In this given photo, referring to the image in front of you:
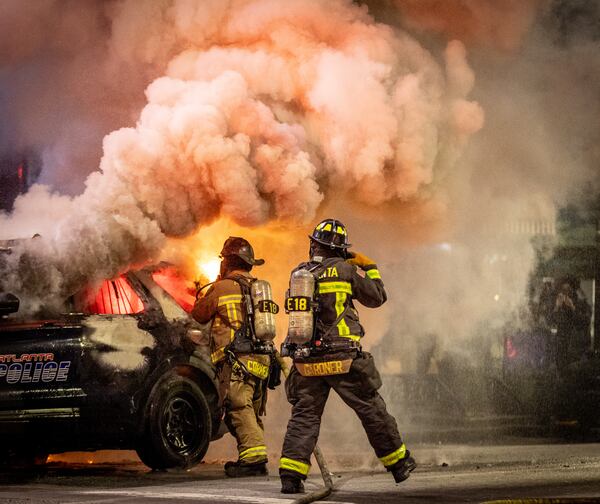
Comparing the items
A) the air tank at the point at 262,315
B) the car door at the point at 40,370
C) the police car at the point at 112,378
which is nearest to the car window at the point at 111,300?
→ the police car at the point at 112,378

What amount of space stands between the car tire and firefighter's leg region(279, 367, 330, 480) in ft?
6.31

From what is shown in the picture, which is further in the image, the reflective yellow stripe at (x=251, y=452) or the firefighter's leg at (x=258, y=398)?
the firefighter's leg at (x=258, y=398)

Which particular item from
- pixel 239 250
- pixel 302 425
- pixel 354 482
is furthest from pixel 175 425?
pixel 302 425

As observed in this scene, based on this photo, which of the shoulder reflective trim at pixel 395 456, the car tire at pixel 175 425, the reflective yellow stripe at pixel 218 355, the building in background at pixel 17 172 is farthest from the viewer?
the building in background at pixel 17 172

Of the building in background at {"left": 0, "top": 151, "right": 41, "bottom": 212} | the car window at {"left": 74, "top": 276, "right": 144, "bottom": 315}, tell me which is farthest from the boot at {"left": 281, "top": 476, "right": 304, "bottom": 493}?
the building in background at {"left": 0, "top": 151, "right": 41, "bottom": 212}

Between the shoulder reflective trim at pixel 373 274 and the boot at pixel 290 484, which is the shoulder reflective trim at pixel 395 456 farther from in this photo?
the shoulder reflective trim at pixel 373 274

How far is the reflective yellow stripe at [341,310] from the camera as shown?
324 inches

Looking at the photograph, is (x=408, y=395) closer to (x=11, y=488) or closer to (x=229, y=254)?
(x=229, y=254)

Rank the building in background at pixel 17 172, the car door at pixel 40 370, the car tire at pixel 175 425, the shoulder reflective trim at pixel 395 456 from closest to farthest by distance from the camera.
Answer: the shoulder reflective trim at pixel 395 456 < the car door at pixel 40 370 < the car tire at pixel 175 425 < the building in background at pixel 17 172

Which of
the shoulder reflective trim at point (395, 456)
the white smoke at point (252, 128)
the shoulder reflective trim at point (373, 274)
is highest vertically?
the white smoke at point (252, 128)

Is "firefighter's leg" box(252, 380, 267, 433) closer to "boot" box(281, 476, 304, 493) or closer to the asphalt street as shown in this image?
the asphalt street

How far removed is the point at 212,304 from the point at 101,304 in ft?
3.65

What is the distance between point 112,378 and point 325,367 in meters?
2.28

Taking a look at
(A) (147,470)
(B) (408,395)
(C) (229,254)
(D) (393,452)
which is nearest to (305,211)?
(C) (229,254)
